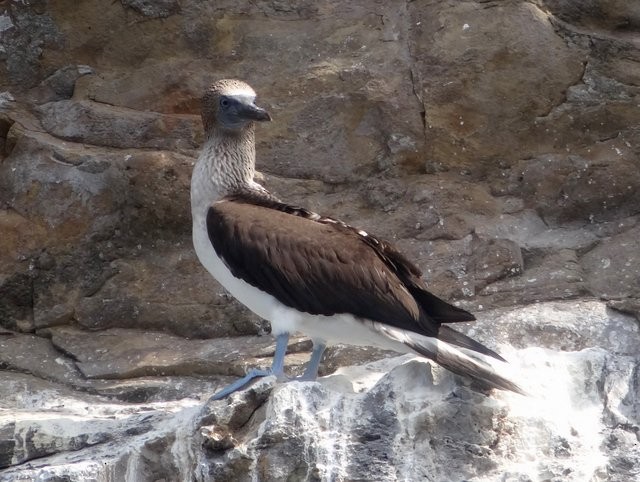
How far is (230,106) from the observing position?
269 inches

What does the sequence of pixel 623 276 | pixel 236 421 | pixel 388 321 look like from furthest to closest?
pixel 623 276 < pixel 388 321 < pixel 236 421

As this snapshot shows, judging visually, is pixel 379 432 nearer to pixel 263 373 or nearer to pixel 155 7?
pixel 263 373

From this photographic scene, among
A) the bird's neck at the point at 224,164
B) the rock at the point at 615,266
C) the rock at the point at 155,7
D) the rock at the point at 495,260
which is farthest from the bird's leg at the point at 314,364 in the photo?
the rock at the point at 155,7

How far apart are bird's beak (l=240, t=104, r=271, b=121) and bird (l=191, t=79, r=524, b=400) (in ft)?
1.55

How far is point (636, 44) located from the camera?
7.89m

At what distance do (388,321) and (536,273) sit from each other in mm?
1708

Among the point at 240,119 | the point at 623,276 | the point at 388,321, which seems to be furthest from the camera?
the point at 623,276

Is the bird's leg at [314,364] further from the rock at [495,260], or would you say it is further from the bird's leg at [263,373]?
the rock at [495,260]

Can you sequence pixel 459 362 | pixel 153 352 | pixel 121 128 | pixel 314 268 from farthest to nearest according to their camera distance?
pixel 121 128, pixel 153 352, pixel 314 268, pixel 459 362

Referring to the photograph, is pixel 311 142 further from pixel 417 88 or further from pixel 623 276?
pixel 623 276

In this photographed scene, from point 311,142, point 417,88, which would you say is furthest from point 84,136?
point 417,88

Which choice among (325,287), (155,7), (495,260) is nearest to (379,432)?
(325,287)

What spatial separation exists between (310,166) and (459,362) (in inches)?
102

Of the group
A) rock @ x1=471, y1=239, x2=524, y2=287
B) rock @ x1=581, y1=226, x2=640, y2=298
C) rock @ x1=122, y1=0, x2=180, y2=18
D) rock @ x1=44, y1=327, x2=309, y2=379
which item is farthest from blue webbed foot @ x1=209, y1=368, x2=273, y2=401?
rock @ x1=122, y1=0, x2=180, y2=18
